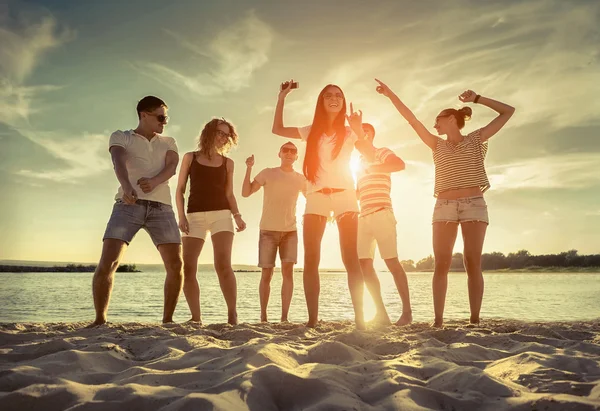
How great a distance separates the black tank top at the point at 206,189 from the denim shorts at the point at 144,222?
0.36 metres

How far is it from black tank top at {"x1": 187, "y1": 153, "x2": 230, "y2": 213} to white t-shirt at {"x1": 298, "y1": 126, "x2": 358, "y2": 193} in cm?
158

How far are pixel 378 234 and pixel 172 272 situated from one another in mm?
2737

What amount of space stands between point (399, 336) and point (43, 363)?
307 centimetres

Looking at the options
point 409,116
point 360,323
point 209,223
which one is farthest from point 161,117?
point 360,323

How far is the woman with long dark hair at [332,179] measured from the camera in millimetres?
4660

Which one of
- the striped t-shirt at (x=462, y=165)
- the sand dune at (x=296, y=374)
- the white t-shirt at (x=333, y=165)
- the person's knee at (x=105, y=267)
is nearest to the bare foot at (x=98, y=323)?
the person's knee at (x=105, y=267)

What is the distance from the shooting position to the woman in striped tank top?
5.33 metres

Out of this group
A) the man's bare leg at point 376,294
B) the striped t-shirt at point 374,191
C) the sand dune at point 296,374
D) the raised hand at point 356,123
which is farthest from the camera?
the striped t-shirt at point 374,191

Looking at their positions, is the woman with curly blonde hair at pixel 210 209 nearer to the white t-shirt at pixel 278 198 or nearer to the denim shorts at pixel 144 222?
the denim shorts at pixel 144 222

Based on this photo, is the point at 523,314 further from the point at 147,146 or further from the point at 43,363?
the point at 43,363

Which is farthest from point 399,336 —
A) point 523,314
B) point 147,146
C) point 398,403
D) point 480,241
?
point 523,314

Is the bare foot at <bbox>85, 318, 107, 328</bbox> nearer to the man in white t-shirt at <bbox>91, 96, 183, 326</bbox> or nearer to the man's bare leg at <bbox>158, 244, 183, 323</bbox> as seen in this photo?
the man in white t-shirt at <bbox>91, 96, 183, 326</bbox>

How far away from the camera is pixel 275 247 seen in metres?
6.80

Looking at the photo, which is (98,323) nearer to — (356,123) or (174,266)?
(174,266)
